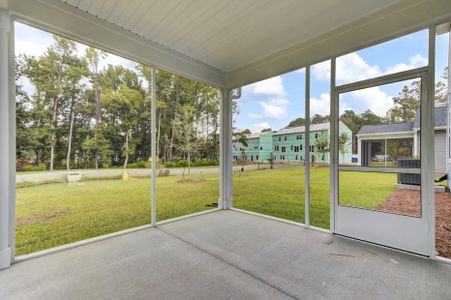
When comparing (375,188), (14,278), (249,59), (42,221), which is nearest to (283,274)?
(375,188)

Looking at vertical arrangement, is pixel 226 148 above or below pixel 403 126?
below

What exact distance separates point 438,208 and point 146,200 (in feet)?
16.5

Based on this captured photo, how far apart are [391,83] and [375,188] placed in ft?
4.53

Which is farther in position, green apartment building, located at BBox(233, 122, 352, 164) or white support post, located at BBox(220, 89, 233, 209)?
white support post, located at BBox(220, 89, 233, 209)

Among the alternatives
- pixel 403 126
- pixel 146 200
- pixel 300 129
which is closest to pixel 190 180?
pixel 146 200

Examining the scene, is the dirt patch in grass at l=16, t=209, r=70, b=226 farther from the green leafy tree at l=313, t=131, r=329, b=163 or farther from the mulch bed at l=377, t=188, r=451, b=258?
the mulch bed at l=377, t=188, r=451, b=258

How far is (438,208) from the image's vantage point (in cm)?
278

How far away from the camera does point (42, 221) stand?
10.5ft

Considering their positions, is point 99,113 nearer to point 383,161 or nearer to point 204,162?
point 204,162

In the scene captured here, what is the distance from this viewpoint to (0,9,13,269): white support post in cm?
203

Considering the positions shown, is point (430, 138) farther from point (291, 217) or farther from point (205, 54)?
point (205, 54)

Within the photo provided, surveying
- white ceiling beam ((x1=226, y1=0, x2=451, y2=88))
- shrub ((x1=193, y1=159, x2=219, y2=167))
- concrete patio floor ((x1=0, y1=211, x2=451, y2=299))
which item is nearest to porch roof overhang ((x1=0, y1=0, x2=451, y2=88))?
white ceiling beam ((x1=226, y1=0, x2=451, y2=88))

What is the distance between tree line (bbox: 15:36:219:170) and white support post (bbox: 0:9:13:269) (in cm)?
66

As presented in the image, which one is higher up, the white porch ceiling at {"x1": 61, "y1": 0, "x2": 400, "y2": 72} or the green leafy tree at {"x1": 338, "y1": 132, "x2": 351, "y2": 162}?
the white porch ceiling at {"x1": 61, "y1": 0, "x2": 400, "y2": 72}
